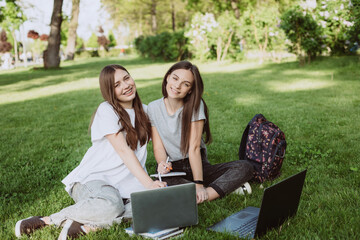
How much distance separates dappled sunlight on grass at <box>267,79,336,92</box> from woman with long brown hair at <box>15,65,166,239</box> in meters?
5.42

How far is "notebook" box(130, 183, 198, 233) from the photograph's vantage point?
6.53 ft

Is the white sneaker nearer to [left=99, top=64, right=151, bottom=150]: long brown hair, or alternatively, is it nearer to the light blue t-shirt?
the light blue t-shirt

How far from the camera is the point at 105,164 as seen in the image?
2654mm

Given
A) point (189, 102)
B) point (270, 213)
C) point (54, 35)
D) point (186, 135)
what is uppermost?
point (54, 35)

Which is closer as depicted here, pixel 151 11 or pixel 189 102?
pixel 189 102

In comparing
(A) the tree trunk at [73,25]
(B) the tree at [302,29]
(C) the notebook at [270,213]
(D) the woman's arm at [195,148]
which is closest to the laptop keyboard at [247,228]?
(C) the notebook at [270,213]

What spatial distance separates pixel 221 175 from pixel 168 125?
0.62 meters

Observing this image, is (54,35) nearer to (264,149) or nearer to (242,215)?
(264,149)

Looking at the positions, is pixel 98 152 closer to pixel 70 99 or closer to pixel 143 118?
pixel 143 118

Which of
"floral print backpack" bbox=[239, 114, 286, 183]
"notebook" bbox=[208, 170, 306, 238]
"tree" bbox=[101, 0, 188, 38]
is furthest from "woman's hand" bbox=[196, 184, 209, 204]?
"tree" bbox=[101, 0, 188, 38]

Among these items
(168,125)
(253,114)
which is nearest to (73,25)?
(253,114)

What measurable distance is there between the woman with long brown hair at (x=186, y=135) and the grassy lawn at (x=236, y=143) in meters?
0.17

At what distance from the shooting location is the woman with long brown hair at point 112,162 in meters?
2.38

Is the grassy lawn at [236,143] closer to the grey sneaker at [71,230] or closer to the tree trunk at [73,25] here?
the grey sneaker at [71,230]
